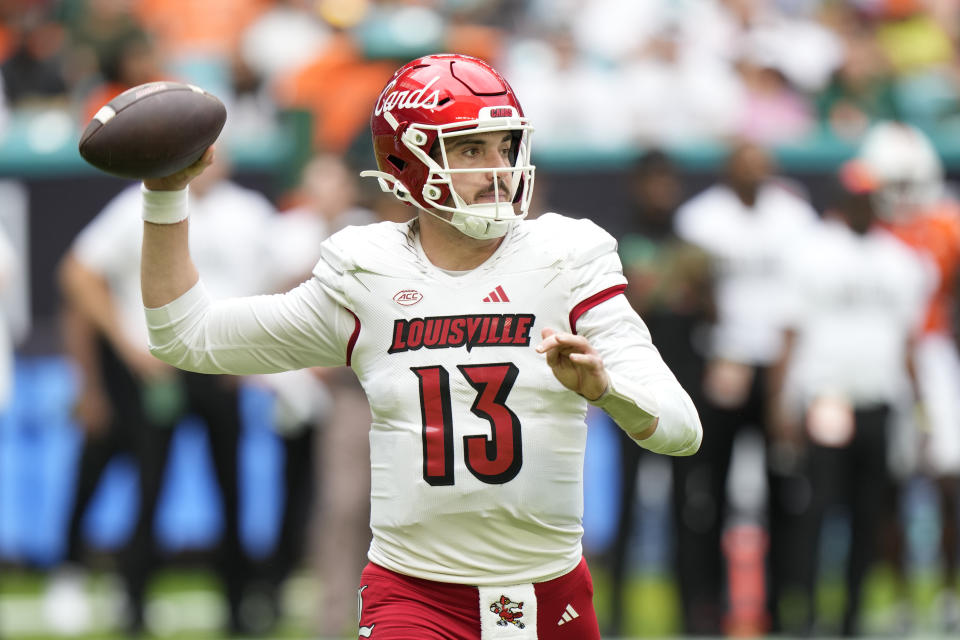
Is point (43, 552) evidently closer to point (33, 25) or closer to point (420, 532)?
point (33, 25)

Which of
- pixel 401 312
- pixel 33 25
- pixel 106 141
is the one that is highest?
pixel 33 25

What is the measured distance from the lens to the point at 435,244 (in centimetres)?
366

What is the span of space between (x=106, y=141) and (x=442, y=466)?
40.4 inches


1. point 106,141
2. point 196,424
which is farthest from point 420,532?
point 196,424

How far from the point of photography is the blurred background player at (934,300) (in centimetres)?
799

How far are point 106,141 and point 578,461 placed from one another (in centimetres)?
127

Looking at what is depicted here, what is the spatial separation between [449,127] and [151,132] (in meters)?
0.65

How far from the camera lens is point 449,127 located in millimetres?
3504

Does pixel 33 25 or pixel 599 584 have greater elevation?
pixel 33 25

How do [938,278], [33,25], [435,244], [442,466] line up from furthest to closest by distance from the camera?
[33,25]
[938,278]
[435,244]
[442,466]

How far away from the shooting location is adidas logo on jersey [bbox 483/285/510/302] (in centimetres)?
346

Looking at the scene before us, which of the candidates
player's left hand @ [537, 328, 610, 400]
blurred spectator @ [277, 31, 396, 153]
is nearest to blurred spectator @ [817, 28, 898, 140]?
blurred spectator @ [277, 31, 396, 153]

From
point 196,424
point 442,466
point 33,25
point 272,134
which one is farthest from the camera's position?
point 33,25

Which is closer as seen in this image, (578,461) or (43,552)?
(578,461)
